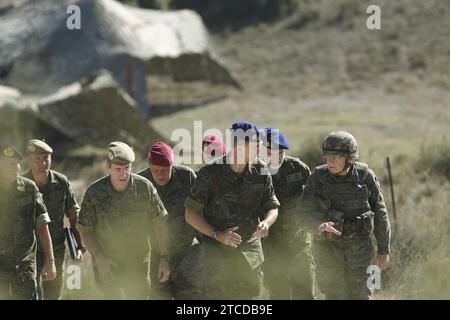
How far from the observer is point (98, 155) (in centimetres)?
1730

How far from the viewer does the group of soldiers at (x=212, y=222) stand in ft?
19.3

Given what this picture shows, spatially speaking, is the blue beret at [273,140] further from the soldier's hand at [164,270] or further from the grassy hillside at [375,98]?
the grassy hillside at [375,98]

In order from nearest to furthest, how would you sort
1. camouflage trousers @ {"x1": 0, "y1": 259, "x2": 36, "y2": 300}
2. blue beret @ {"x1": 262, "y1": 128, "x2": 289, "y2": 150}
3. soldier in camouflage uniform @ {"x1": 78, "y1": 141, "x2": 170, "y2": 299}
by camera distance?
1. camouflage trousers @ {"x1": 0, "y1": 259, "x2": 36, "y2": 300}
2. soldier in camouflage uniform @ {"x1": 78, "y1": 141, "x2": 170, "y2": 299}
3. blue beret @ {"x1": 262, "y1": 128, "x2": 289, "y2": 150}

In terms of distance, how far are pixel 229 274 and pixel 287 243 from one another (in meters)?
0.95

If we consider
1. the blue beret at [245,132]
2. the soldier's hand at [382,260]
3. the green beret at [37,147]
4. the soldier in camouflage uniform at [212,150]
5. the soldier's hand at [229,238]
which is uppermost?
the blue beret at [245,132]

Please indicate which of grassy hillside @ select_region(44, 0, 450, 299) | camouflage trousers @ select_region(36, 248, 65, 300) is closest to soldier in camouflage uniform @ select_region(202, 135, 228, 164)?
camouflage trousers @ select_region(36, 248, 65, 300)

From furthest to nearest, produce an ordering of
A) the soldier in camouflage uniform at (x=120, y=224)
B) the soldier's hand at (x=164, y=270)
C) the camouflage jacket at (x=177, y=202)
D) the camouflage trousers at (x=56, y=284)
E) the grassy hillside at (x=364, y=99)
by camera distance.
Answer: the grassy hillside at (x=364, y=99), the camouflage trousers at (x=56, y=284), the camouflage jacket at (x=177, y=202), the soldier's hand at (x=164, y=270), the soldier in camouflage uniform at (x=120, y=224)

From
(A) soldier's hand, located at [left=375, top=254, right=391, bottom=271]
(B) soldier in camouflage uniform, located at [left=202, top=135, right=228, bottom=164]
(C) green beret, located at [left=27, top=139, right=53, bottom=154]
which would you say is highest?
(C) green beret, located at [left=27, top=139, right=53, bottom=154]

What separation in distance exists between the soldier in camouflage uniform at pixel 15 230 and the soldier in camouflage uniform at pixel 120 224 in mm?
387

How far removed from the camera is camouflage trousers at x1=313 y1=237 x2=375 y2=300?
5.99m

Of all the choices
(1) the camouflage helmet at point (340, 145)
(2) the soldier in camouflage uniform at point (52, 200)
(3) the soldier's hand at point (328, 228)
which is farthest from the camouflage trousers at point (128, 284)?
(1) the camouflage helmet at point (340, 145)

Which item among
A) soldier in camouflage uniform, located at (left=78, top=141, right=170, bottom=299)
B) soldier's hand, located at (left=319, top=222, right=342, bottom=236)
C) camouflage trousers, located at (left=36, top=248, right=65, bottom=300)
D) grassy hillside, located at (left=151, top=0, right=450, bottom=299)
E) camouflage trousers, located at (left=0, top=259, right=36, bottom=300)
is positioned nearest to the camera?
soldier's hand, located at (left=319, top=222, right=342, bottom=236)

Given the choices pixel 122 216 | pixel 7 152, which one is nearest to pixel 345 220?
pixel 122 216

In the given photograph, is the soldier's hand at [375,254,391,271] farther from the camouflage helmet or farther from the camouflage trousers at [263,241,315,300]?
the camouflage trousers at [263,241,315,300]
